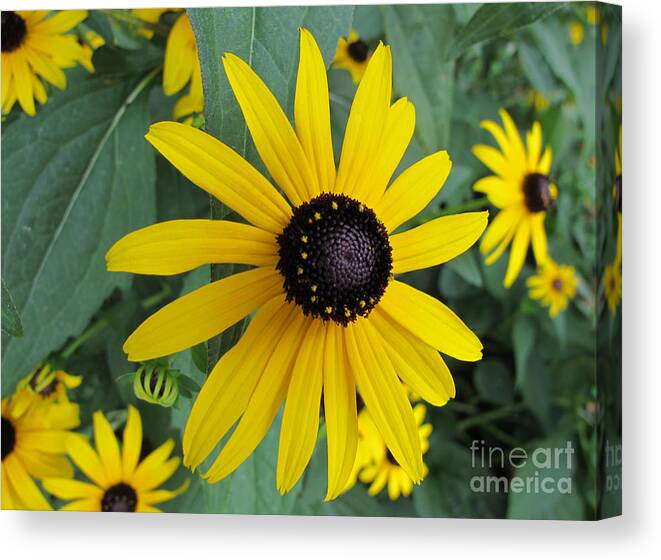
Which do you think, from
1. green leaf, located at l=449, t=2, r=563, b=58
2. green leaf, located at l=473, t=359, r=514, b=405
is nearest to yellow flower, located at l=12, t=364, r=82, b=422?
green leaf, located at l=473, t=359, r=514, b=405

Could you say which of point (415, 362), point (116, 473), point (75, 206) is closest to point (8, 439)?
point (116, 473)

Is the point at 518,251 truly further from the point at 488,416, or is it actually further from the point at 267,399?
the point at 267,399

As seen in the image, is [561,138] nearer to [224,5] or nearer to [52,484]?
[224,5]

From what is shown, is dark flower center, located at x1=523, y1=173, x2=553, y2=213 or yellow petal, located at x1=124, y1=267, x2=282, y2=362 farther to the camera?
dark flower center, located at x1=523, y1=173, x2=553, y2=213

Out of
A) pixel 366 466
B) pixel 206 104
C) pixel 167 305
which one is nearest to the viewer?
pixel 206 104

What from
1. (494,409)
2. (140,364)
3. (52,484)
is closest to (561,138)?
(494,409)

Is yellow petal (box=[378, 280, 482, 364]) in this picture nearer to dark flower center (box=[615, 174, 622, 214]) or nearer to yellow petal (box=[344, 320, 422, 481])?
yellow petal (box=[344, 320, 422, 481])
